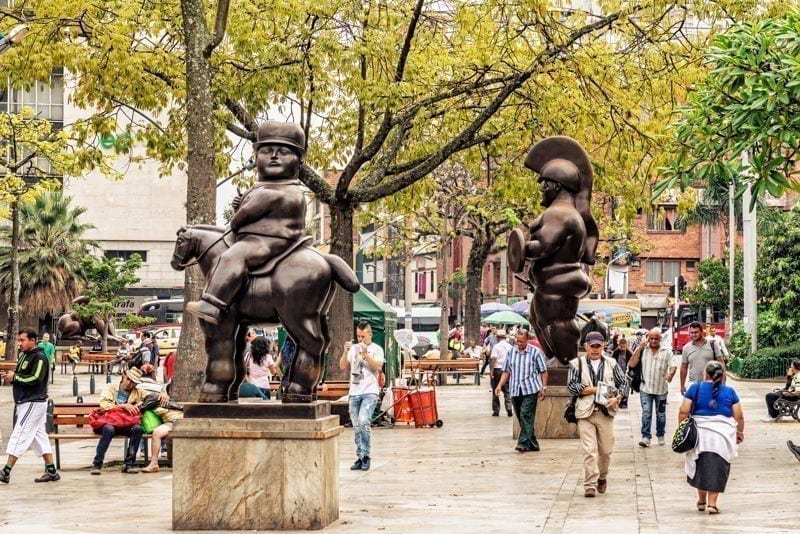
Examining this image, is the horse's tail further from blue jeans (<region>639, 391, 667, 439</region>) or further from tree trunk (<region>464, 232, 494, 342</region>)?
tree trunk (<region>464, 232, 494, 342</region>)

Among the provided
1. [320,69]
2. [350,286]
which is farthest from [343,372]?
[350,286]

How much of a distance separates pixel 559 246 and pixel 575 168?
4.18ft

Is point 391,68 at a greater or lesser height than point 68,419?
greater

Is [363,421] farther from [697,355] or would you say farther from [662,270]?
[662,270]

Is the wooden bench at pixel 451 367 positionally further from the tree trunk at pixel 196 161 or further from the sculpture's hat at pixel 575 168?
the tree trunk at pixel 196 161

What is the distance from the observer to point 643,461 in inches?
658

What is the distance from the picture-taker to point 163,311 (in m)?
72.3

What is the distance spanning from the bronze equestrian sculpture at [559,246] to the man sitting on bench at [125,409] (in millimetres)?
5625

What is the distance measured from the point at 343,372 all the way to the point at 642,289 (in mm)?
57299

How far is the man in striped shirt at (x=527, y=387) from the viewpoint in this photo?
17.9 meters

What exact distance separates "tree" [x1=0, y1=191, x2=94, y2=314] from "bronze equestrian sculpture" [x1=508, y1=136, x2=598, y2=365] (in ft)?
126

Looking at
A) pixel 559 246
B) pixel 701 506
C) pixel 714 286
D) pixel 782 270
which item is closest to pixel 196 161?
pixel 559 246

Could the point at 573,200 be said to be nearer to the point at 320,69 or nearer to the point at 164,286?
the point at 320,69

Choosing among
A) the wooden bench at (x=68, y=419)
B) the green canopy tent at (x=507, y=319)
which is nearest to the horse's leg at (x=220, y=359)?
the wooden bench at (x=68, y=419)
